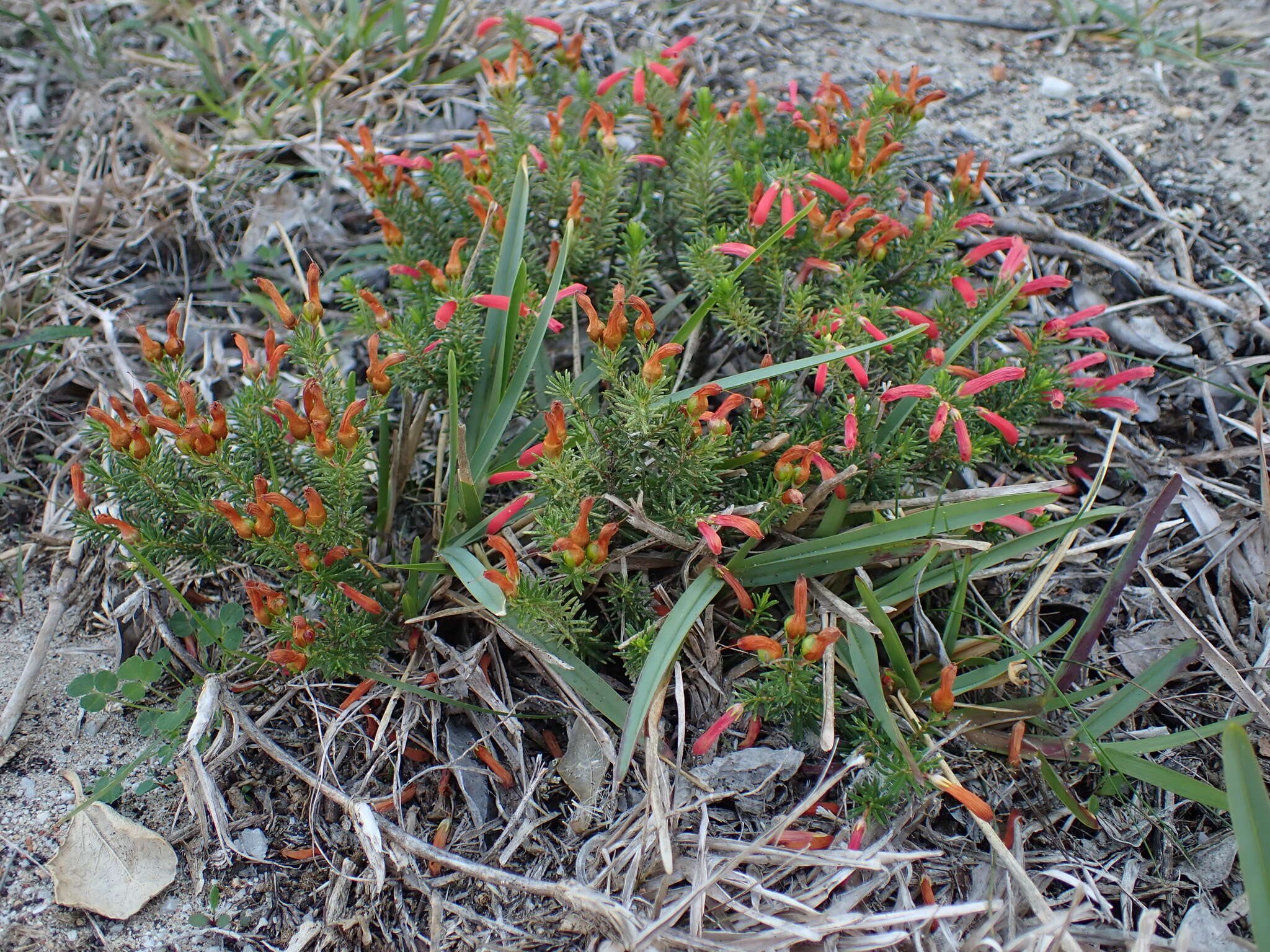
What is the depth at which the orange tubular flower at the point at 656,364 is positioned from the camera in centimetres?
176

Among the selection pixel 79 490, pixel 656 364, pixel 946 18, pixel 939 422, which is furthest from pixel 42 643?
pixel 946 18

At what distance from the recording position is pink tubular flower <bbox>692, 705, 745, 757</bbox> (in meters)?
1.79

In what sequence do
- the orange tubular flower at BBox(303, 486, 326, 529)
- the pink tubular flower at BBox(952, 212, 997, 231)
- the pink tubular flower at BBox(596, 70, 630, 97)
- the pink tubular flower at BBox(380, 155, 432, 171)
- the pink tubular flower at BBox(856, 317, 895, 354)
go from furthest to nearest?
the pink tubular flower at BBox(596, 70, 630, 97)
the pink tubular flower at BBox(380, 155, 432, 171)
the pink tubular flower at BBox(952, 212, 997, 231)
the pink tubular flower at BBox(856, 317, 895, 354)
the orange tubular flower at BBox(303, 486, 326, 529)

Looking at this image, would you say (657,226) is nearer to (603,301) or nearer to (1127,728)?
(603,301)

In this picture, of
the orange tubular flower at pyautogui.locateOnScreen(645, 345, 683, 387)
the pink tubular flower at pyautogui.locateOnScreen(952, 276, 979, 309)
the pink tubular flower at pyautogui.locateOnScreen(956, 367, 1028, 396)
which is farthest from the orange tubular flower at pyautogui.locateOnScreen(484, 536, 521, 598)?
the pink tubular flower at pyautogui.locateOnScreen(952, 276, 979, 309)

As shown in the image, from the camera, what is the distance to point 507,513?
6.33 feet

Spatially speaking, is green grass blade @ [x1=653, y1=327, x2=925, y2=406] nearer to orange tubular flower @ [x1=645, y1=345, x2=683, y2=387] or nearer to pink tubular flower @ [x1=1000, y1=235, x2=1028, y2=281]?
orange tubular flower @ [x1=645, y1=345, x2=683, y2=387]

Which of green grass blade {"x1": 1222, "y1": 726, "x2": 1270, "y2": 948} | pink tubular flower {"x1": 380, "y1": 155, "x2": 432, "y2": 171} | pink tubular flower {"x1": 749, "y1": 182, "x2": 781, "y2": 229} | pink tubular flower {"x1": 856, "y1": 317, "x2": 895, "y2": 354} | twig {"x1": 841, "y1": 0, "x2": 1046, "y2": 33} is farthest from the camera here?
twig {"x1": 841, "y1": 0, "x2": 1046, "y2": 33}

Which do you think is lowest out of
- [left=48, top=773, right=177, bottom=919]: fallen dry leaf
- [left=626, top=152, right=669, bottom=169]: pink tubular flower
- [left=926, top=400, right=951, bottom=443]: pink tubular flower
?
[left=48, top=773, right=177, bottom=919]: fallen dry leaf

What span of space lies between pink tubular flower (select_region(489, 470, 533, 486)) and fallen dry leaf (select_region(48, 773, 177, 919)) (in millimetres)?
978

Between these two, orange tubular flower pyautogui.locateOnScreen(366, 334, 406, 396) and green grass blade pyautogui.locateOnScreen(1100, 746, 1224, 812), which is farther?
orange tubular flower pyautogui.locateOnScreen(366, 334, 406, 396)

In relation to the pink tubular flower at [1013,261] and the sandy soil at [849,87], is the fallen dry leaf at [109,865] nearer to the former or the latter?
the sandy soil at [849,87]

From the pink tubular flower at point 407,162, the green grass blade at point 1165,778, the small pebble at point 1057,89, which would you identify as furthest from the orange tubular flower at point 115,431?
the small pebble at point 1057,89

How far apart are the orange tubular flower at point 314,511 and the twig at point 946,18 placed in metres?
2.99
